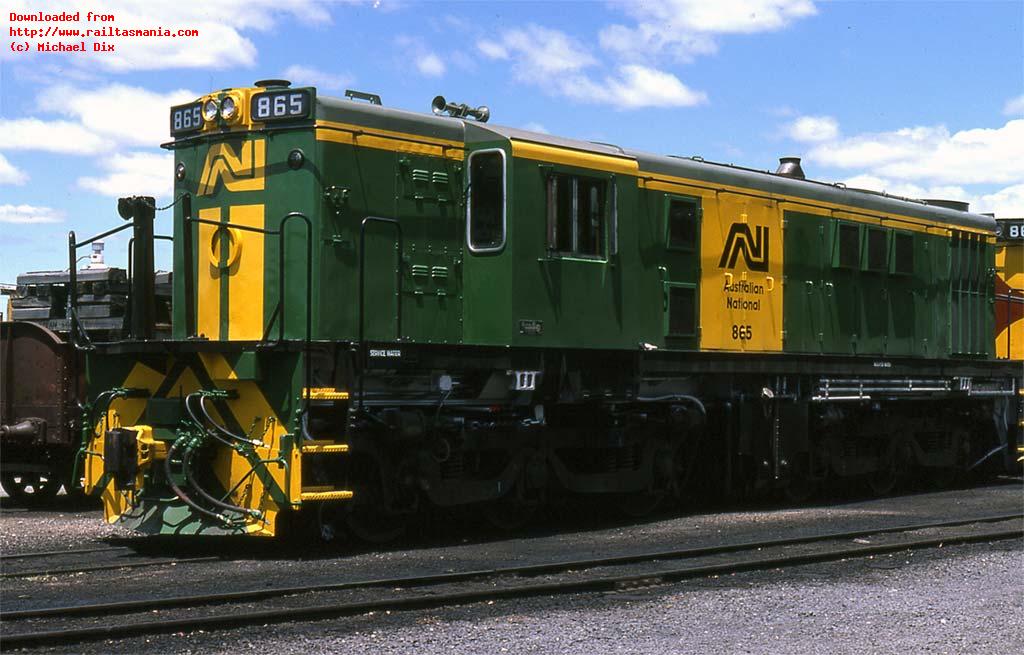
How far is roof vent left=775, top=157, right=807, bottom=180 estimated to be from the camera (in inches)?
615

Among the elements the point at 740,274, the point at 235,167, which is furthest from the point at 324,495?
the point at 740,274

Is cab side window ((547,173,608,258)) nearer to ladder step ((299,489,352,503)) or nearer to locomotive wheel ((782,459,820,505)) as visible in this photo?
ladder step ((299,489,352,503))

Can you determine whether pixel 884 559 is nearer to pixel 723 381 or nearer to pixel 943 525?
pixel 943 525

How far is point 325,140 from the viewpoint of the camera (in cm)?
1059

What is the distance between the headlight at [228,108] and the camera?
35.7 feet

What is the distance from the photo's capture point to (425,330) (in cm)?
1123

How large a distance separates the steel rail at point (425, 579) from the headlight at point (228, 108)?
4.34m

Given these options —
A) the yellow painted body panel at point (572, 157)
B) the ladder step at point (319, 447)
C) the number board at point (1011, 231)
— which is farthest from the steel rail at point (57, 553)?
the number board at point (1011, 231)

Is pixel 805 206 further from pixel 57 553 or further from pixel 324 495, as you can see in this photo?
pixel 57 553

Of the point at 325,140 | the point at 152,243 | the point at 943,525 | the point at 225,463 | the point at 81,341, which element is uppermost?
the point at 325,140

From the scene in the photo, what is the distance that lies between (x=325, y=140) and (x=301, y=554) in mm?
3324

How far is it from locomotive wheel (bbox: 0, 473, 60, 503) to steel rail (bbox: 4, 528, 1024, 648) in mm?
7975

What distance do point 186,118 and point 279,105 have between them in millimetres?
1169

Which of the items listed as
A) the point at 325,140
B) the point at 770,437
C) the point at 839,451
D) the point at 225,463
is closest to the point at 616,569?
the point at 225,463
